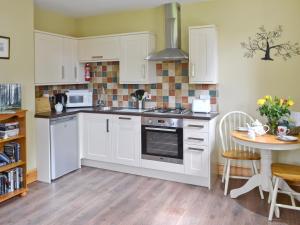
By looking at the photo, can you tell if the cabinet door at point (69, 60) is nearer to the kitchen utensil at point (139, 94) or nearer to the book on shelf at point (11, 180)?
the kitchen utensil at point (139, 94)

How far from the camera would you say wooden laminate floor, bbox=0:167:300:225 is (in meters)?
2.75

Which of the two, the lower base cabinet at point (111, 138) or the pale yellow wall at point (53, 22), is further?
the pale yellow wall at point (53, 22)

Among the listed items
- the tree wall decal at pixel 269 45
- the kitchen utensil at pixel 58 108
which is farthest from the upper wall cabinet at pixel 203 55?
the kitchen utensil at pixel 58 108

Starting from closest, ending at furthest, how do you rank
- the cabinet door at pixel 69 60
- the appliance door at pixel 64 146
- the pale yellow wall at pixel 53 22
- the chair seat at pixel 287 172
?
the chair seat at pixel 287 172 → the appliance door at pixel 64 146 → the pale yellow wall at pixel 53 22 → the cabinet door at pixel 69 60

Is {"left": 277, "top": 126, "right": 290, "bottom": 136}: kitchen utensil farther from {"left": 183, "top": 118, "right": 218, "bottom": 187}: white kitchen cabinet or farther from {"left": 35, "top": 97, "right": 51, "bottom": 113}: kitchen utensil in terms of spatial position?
{"left": 35, "top": 97, "right": 51, "bottom": 113}: kitchen utensil

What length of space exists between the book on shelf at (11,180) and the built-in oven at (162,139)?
1.54 metres

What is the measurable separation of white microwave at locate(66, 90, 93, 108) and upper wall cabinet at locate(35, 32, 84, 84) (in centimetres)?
19

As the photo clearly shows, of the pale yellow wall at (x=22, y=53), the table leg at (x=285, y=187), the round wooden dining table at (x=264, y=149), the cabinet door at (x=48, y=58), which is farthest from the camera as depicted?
the cabinet door at (x=48, y=58)

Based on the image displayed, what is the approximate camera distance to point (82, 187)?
3.58 m

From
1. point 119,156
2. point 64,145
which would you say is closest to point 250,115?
point 119,156

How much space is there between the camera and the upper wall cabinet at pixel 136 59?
13.6 feet

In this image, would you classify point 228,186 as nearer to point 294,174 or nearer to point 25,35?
point 294,174

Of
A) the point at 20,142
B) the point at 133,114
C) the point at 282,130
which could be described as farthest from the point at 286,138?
the point at 20,142

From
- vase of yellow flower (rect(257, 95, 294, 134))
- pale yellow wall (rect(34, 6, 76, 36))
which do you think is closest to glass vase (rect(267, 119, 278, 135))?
vase of yellow flower (rect(257, 95, 294, 134))
